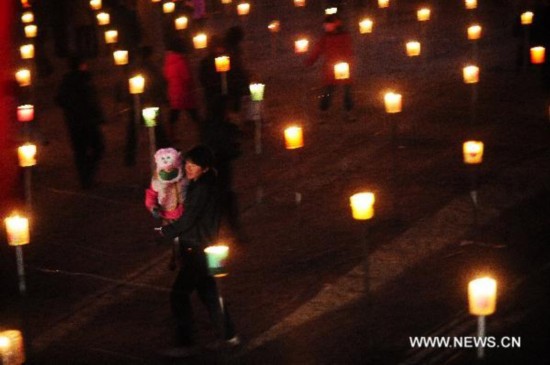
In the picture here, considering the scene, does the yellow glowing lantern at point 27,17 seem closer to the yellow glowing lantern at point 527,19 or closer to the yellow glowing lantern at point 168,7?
the yellow glowing lantern at point 168,7

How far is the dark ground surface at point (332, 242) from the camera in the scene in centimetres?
883

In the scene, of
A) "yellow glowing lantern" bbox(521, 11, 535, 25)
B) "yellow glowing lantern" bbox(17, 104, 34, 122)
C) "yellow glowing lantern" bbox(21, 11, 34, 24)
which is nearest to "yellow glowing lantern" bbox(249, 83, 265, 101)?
"yellow glowing lantern" bbox(17, 104, 34, 122)

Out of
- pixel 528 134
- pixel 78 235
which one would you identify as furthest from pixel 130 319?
pixel 528 134

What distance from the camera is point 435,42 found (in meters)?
20.4

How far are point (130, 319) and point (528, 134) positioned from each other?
255 inches

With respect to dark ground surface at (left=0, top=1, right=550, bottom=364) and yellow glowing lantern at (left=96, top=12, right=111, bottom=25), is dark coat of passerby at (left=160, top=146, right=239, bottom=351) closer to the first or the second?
dark ground surface at (left=0, top=1, right=550, bottom=364)

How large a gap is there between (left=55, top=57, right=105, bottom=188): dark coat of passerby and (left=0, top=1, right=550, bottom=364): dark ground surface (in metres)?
0.31

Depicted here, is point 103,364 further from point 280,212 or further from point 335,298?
point 280,212

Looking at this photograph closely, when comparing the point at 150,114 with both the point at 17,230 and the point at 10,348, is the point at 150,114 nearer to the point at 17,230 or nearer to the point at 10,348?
the point at 17,230

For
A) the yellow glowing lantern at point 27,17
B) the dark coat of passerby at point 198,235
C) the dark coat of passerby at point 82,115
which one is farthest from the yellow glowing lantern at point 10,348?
the yellow glowing lantern at point 27,17

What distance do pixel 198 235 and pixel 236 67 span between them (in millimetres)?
6459

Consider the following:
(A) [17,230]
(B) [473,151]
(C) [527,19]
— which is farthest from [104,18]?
(A) [17,230]

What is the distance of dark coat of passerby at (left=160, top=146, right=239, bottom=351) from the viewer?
8320 millimetres

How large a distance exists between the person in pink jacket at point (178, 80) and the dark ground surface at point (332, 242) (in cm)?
60
